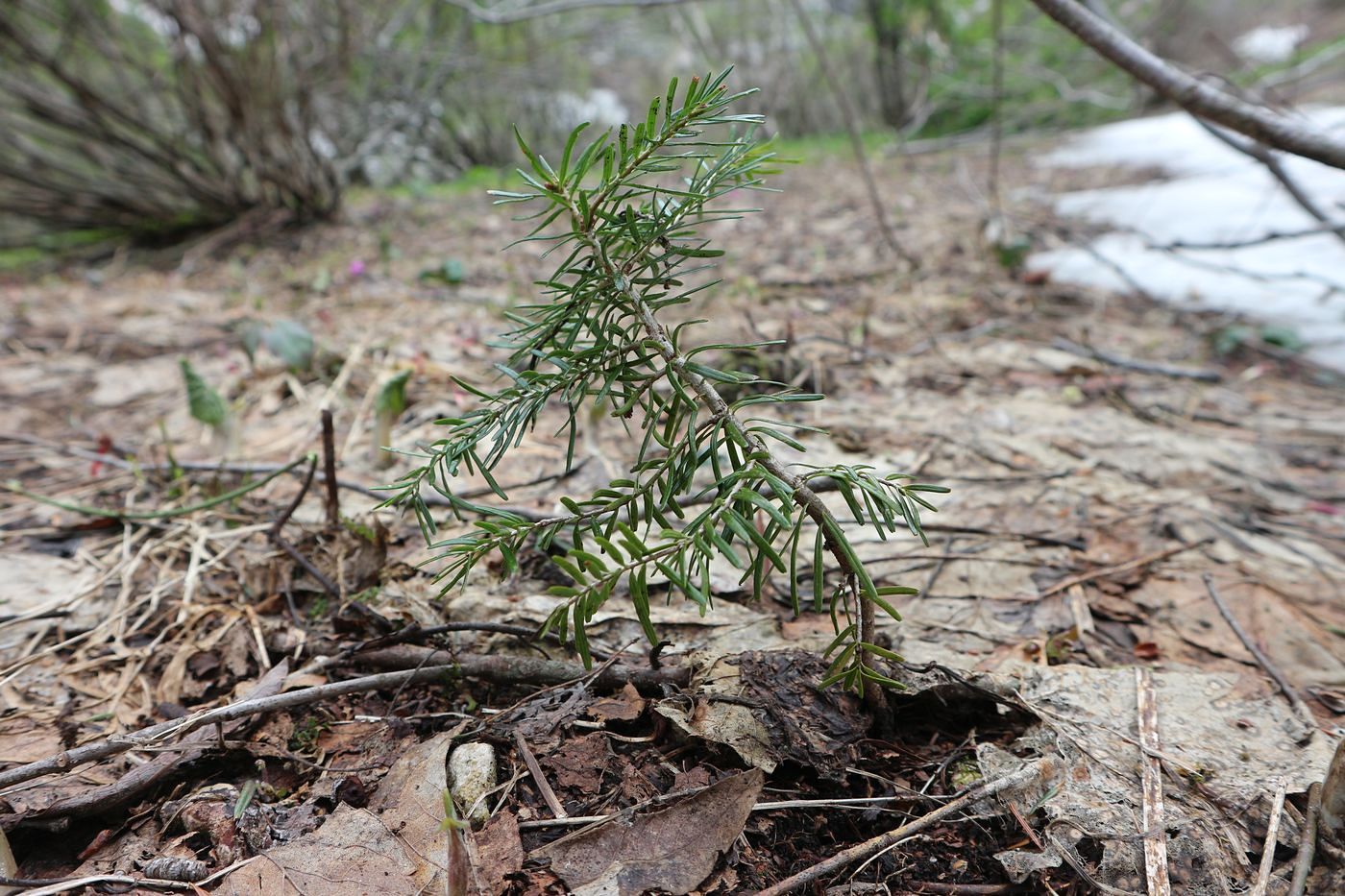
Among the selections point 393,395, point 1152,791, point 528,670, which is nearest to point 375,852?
point 528,670

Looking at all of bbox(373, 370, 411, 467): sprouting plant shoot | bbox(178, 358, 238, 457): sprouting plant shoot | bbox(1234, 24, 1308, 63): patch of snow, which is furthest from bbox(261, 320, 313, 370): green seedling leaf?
bbox(1234, 24, 1308, 63): patch of snow

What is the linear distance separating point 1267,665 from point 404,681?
52.1 inches

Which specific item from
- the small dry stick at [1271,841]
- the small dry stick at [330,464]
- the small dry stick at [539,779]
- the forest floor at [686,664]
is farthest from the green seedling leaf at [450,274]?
the small dry stick at [1271,841]

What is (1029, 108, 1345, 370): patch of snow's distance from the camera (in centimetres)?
319

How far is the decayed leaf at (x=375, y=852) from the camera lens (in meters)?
0.81

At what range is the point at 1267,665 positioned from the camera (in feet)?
4.01

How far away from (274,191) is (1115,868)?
597 centimetres

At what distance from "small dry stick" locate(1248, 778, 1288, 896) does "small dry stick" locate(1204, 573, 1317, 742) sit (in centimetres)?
16

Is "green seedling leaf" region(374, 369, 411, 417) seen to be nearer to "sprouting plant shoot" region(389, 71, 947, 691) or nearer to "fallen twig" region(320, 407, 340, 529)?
"fallen twig" region(320, 407, 340, 529)

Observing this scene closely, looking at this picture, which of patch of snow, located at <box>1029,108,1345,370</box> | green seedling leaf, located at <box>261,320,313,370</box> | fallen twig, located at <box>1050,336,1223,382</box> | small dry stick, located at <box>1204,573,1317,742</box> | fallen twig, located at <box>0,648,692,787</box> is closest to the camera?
fallen twig, located at <box>0,648,692,787</box>

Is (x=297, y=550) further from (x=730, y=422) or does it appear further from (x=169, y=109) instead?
(x=169, y=109)

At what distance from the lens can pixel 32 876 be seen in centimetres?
86

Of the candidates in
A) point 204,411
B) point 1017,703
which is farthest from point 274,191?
point 1017,703

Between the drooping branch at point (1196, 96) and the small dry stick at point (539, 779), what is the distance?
1388 millimetres
